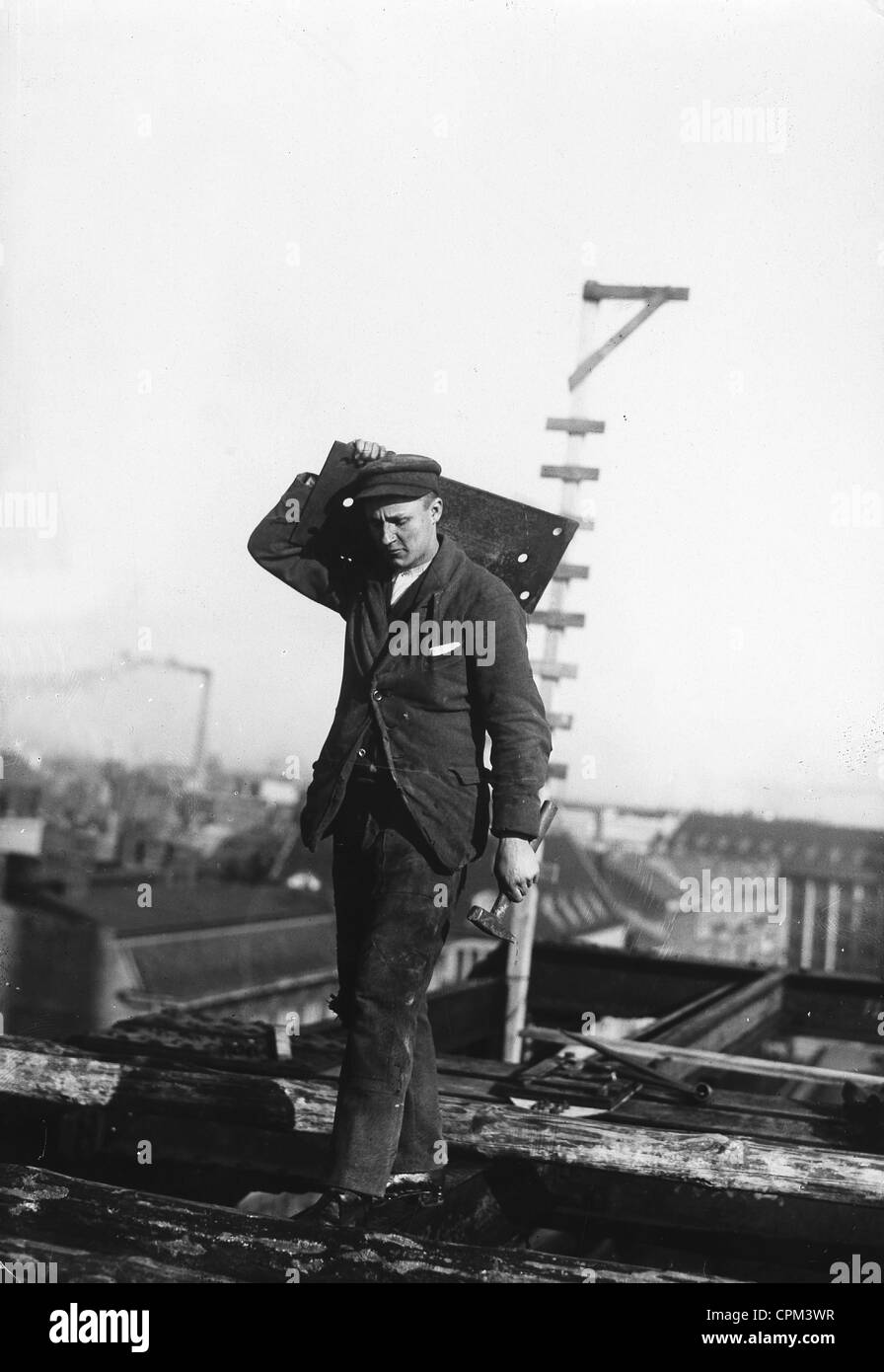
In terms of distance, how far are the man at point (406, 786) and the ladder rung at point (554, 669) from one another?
3.03 m

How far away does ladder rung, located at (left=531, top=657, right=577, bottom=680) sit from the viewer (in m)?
6.86

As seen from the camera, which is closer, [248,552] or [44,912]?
[248,552]

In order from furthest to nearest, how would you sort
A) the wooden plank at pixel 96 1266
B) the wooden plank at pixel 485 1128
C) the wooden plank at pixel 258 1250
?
the wooden plank at pixel 485 1128
the wooden plank at pixel 258 1250
the wooden plank at pixel 96 1266

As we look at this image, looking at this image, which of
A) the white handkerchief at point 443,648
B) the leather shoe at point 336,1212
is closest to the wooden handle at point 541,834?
Result: the white handkerchief at point 443,648

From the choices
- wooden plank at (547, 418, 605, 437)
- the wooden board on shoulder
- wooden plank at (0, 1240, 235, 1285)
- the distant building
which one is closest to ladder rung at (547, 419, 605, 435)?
wooden plank at (547, 418, 605, 437)

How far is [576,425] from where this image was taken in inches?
267

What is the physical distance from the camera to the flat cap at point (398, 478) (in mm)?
3607

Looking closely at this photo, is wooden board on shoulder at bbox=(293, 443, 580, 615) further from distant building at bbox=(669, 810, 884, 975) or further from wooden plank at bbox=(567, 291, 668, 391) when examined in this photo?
distant building at bbox=(669, 810, 884, 975)

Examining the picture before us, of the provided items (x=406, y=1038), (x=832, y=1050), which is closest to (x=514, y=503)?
(x=406, y=1038)

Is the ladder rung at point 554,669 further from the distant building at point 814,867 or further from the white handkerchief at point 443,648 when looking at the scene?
the distant building at point 814,867

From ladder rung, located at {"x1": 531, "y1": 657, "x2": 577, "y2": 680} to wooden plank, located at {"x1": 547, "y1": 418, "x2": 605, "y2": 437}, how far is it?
1.21m

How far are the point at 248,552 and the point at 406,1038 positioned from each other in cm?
154

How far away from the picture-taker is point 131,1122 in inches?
194
